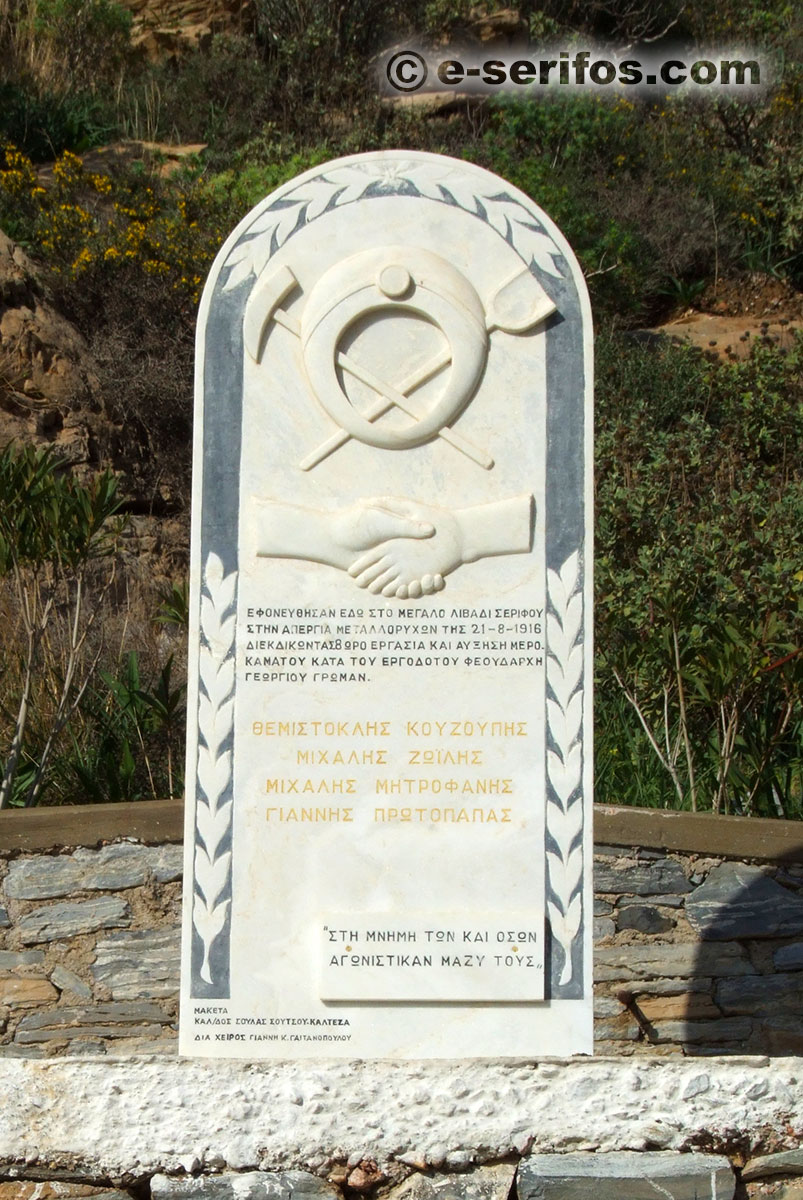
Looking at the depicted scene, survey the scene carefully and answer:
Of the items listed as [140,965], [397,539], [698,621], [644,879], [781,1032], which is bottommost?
[781,1032]

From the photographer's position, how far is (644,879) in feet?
17.1

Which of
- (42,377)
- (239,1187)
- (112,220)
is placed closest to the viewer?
(239,1187)

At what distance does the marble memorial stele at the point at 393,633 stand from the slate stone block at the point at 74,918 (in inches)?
71.4

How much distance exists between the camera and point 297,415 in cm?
358

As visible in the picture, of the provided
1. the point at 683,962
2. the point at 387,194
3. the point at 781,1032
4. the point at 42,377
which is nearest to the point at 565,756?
the point at 387,194

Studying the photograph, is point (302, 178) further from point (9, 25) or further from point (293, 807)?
point (9, 25)

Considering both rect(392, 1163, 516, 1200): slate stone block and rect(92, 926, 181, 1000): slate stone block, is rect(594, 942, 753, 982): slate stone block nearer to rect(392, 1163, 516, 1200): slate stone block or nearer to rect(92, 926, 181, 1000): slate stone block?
rect(92, 926, 181, 1000): slate stone block

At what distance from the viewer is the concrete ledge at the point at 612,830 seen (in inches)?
203

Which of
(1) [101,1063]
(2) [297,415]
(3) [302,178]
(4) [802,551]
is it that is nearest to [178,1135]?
(1) [101,1063]

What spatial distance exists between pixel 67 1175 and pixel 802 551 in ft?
17.5

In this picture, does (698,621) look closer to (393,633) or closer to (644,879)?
(644,879)

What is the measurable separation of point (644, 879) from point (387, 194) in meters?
2.89

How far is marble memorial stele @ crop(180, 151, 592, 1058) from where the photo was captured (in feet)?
11.3

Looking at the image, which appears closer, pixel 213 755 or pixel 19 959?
pixel 213 755
